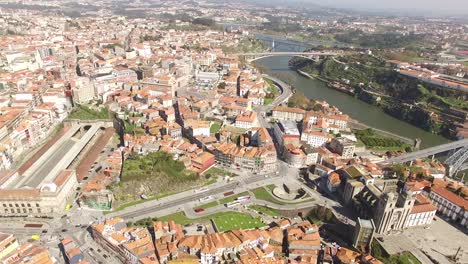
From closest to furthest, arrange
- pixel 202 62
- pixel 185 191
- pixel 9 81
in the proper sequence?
1. pixel 185 191
2. pixel 9 81
3. pixel 202 62

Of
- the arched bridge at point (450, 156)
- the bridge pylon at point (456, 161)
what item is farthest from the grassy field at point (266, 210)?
the bridge pylon at point (456, 161)

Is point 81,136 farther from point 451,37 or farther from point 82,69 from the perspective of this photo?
point 451,37

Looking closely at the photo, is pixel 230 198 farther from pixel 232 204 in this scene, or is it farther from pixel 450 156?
pixel 450 156

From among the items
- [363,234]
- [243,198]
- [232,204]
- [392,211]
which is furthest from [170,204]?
[392,211]

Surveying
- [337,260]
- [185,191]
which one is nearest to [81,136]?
[185,191]

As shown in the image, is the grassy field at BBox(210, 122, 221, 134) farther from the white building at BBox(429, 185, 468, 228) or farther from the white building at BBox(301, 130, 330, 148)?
the white building at BBox(429, 185, 468, 228)

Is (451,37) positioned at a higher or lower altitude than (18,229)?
higher

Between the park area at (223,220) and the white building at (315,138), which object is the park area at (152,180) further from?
the white building at (315,138)
